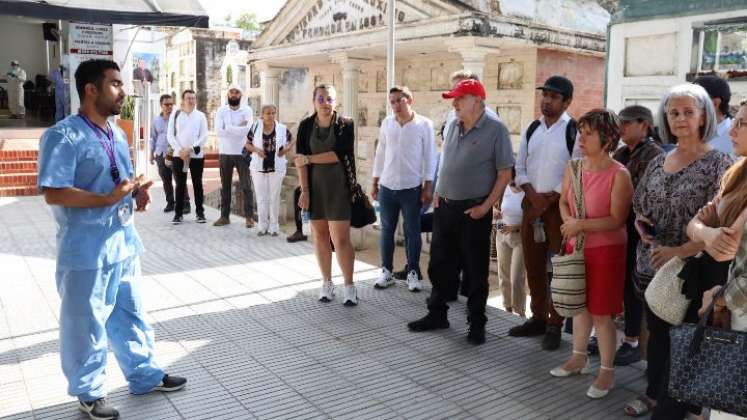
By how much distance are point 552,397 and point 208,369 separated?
83.2 inches

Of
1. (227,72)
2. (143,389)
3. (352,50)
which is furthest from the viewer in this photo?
(227,72)

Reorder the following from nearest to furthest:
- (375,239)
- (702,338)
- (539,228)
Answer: (702,338), (539,228), (375,239)

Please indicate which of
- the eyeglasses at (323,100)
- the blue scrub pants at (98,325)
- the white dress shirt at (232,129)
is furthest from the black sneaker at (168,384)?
the white dress shirt at (232,129)

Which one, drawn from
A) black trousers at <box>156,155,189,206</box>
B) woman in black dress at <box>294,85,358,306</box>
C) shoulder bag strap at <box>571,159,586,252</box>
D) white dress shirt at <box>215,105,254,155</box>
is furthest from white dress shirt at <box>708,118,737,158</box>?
black trousers at <box>156,155,189,206</box>

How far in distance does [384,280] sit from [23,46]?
1929 cm

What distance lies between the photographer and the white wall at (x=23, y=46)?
20062 mm

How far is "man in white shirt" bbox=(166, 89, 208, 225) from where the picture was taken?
8.99 metres

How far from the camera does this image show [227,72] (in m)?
29.3

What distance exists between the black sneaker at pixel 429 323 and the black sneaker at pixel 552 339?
2.46 feet

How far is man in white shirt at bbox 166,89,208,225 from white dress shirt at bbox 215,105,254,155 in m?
0.47

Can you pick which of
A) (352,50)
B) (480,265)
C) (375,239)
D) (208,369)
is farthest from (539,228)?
(375,239)

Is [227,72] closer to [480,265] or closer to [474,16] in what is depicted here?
[474,16]

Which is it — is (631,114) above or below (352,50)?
below

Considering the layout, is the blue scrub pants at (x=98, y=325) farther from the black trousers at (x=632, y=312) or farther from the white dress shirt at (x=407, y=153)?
the black trousers at (x=632, y=312)
